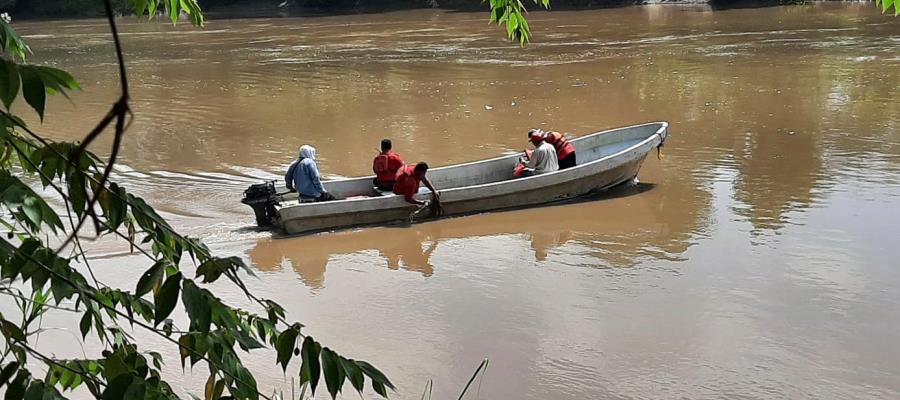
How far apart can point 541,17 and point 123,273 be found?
3016 centimetres

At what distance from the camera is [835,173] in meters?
11.6

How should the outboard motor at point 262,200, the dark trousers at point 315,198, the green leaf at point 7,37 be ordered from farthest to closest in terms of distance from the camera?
the dark trousers at point 315,198, the outboard motor at point 262,200, the green leaf at point 7,37

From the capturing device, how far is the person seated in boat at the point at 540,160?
421 inches

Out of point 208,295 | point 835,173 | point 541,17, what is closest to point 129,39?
point 541,17

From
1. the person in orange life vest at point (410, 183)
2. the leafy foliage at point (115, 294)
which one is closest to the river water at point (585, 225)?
the leafy foliage at point (115, 294)

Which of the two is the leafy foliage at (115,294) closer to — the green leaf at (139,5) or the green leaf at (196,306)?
the green leaf at (196,306)

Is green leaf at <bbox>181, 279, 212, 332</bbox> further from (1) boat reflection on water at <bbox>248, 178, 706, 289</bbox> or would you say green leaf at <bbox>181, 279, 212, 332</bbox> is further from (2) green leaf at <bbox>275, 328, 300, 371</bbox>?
(1) boat reflection on water at <bbox>248, 178, 706, 289</bbox>

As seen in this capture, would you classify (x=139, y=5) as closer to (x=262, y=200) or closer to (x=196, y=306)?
(x=196, y=306)

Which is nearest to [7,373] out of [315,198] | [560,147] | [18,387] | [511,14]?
[18,387]

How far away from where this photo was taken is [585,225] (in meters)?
10.1

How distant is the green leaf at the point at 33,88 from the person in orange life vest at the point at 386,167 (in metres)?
8.77

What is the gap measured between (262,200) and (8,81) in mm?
8401

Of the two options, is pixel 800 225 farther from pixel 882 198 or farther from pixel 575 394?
pixel 575 394

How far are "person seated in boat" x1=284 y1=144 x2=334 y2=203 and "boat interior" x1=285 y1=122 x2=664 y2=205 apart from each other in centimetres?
36
